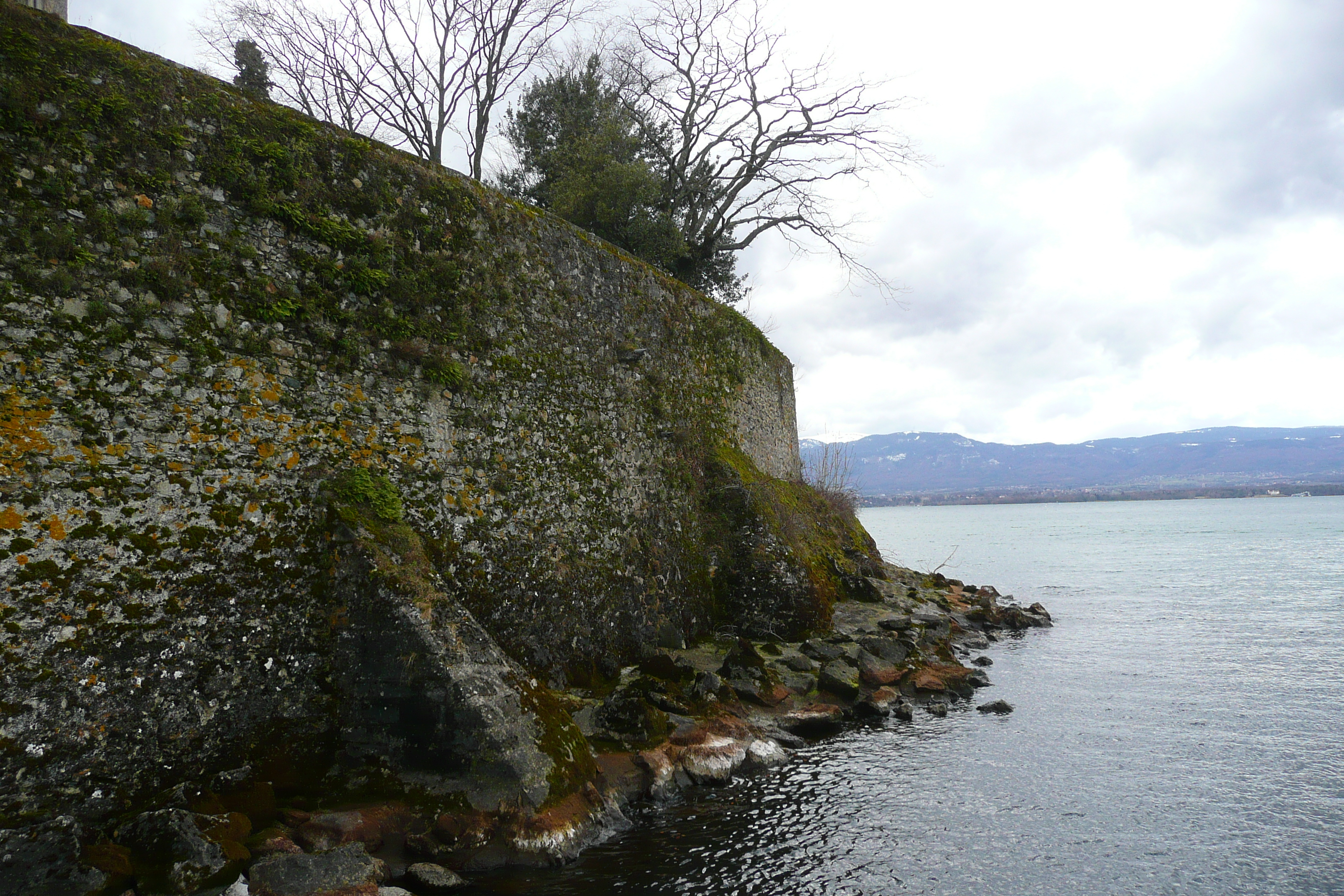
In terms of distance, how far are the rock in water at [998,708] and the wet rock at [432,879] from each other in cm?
941

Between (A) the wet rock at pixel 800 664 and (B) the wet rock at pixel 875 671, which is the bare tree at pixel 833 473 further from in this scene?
(A) the wet rock at pixel 800 664

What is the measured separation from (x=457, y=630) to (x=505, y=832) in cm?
197

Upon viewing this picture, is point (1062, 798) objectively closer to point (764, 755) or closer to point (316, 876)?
point (764, 755)

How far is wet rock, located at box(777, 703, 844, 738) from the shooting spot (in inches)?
418

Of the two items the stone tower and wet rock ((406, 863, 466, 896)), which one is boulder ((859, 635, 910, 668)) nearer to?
wet rock ((406, 863, 466, 896))

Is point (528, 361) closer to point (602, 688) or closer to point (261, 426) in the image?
point (261, 426)

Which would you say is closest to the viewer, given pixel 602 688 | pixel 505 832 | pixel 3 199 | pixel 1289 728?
pixel 3 199

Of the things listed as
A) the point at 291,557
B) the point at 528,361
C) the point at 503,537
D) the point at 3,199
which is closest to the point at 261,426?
the point at 291,557

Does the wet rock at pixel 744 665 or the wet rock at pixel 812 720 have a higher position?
the wet rock at pixel 744 665

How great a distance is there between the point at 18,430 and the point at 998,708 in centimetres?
1340

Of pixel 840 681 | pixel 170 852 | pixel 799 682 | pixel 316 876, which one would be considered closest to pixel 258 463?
pixel 170 852

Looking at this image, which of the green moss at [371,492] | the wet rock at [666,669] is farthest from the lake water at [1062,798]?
the green moss at [371,492]

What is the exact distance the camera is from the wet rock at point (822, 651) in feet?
42.4

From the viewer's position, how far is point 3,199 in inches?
233
